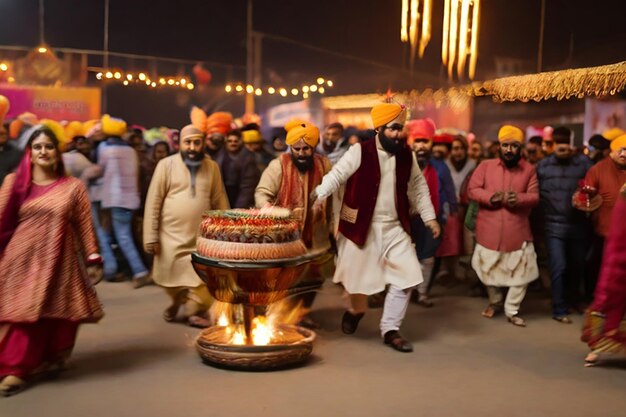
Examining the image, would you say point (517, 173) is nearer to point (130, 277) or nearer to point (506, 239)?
point (506, 239)

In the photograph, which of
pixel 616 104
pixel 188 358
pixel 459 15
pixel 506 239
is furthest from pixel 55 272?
pixel 616 104

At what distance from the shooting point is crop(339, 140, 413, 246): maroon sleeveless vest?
20.1 ft

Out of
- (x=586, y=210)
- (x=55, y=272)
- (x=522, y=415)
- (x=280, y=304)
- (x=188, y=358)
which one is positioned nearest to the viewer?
(x=522, y=415)

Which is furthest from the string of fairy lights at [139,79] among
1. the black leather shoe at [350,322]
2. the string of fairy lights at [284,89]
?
the black leather shoe at [350,322]

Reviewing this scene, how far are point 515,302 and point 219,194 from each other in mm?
2815

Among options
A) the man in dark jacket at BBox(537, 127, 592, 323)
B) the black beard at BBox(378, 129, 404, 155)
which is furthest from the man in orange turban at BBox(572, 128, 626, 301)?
the black beard at BBox(378, 129, 404, 155)

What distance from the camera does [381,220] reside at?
243 inches

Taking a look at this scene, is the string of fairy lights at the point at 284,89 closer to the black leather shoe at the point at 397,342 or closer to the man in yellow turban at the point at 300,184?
the man in yellow turban at the point at 300,184

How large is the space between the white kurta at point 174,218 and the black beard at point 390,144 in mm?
1525

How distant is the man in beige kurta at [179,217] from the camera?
257 inches

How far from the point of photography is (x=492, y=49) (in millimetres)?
10148

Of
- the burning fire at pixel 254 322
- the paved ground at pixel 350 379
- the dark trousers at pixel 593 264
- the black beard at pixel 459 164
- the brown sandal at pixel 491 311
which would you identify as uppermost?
the black beard at pixel 459 164

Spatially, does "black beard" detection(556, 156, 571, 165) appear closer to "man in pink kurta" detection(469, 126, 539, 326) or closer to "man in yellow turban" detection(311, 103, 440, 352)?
"man in pink kurta" detection(469, 126, 539, 326)

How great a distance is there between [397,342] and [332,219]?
127 centimetres
